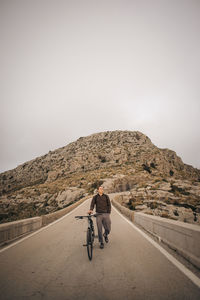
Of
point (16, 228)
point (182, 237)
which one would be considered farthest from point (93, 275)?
point (16, 228)

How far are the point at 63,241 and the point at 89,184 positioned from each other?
172 ft

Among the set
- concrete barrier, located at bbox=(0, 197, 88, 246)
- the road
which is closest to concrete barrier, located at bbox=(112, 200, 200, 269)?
the road

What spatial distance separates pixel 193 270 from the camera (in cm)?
408

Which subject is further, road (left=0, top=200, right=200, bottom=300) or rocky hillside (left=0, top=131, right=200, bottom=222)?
rocky hillside (left=0, top=131, right=200, bottom=222)

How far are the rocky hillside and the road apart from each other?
38823 millimetres

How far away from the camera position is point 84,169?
8862 centimetres

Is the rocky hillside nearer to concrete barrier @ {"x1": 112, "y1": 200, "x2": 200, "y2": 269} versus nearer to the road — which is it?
concrete barrier @ {"x1": 112, "y1": 200, "x2": 200, "y2": 269}

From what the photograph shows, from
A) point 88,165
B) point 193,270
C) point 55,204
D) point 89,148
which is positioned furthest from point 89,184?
point 193,270

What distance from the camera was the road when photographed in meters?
3.16

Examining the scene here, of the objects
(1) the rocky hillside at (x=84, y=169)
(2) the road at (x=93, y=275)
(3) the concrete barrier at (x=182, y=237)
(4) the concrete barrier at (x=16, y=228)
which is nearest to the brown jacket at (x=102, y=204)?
(2) the road at (x=93, y=275)

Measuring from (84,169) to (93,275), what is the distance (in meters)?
85.2

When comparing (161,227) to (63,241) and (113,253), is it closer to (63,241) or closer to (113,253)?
(113,253)

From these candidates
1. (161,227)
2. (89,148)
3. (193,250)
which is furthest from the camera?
(89,148)

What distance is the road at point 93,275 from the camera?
316 centimetres
